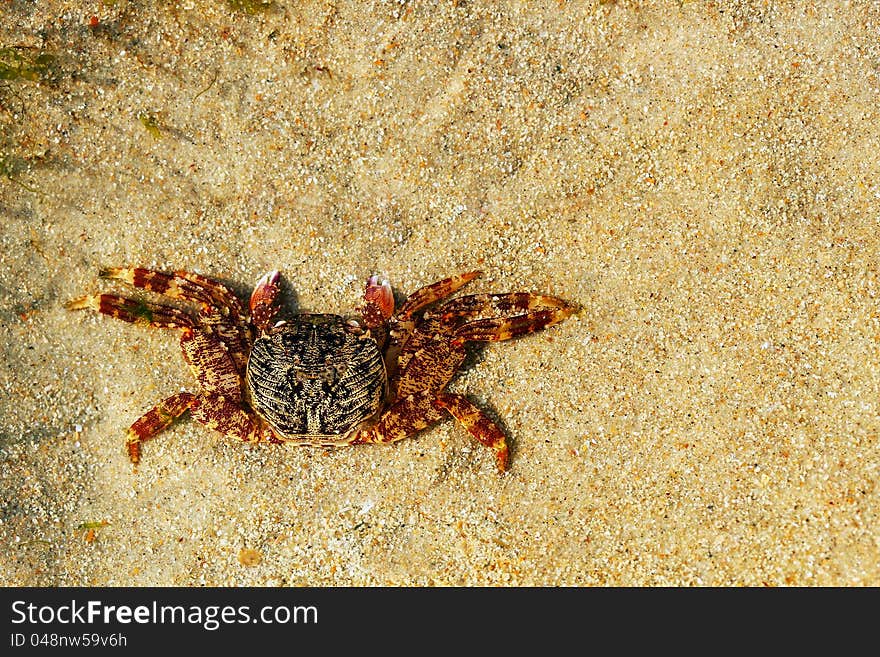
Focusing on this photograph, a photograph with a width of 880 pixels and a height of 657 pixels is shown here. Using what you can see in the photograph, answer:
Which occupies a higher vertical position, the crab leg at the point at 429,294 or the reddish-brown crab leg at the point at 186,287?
the reddish-brown crab leg at the point at 186,287

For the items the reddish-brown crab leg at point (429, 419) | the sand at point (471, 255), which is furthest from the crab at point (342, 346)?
the sand at point (471, 255)

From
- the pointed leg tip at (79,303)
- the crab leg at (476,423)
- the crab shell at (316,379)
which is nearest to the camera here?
the crab shell at (316,379)

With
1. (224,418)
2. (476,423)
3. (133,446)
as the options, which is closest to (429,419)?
(476,423)

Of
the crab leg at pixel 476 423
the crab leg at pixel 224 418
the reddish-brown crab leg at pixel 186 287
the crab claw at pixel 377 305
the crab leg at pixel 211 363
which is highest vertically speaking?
the reddish-brown crab leg at pixel 186 287

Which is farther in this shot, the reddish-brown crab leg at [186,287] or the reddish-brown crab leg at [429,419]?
the reddish-brown crab leg at [186,287]

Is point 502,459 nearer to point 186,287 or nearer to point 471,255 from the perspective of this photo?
point 471,255

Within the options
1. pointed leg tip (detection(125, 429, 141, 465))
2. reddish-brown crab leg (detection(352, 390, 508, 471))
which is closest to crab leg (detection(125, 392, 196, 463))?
pointed leg tip (detection(125, 429, 141, 465))

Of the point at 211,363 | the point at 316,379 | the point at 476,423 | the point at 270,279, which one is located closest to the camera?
the point at 316,379

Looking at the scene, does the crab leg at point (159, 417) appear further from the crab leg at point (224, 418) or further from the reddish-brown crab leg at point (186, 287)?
the reddish-brown crab leg at point (186, 287)
